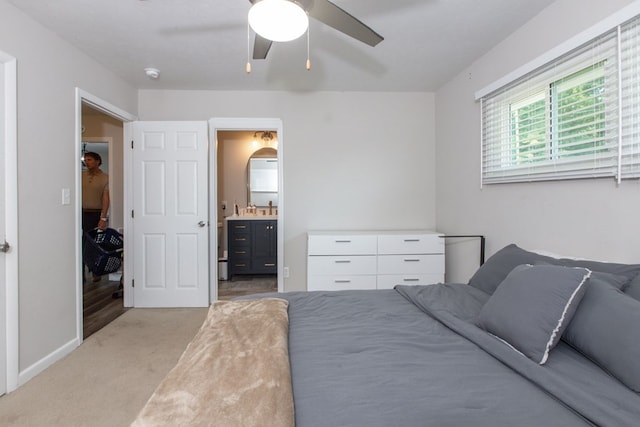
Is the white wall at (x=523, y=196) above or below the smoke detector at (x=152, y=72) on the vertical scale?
below

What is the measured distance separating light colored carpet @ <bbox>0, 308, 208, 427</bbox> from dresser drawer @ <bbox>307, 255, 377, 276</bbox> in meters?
1.24

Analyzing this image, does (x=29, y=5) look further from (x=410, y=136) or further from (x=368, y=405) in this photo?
(x=410, y=136)

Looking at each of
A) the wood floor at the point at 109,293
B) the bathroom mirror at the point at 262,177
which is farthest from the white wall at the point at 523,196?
the bathroom mirror at the point at 262,177

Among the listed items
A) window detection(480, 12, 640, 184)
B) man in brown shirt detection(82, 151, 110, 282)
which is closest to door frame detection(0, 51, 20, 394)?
man in brown shirt detection(82, 151, 110, 282)

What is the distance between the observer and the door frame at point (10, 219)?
200cm

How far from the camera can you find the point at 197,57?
285cm

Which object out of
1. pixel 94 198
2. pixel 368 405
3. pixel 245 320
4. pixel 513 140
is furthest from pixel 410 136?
pixel 94 198

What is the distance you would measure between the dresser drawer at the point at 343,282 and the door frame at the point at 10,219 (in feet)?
7.12

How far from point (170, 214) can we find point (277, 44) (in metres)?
2.10

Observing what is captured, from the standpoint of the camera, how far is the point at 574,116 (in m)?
1.95

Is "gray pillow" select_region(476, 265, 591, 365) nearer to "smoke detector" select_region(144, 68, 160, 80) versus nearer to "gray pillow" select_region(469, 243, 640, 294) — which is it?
"gray pillow" select_region(469, 243, 640, 294)

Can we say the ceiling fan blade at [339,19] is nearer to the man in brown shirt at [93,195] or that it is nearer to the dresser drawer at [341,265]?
the dresser drawer at [341,265]

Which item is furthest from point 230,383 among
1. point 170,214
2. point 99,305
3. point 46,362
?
point 99,305

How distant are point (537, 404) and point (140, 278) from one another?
144 inches
